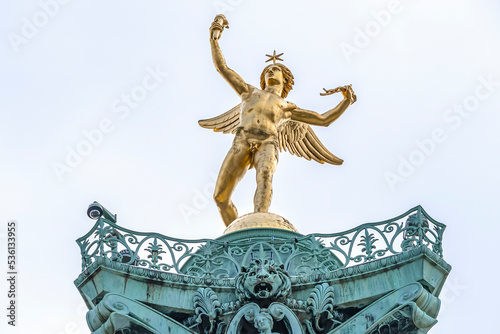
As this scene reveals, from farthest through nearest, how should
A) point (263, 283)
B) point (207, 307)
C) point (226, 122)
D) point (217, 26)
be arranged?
point (226, 122) → point (217, 26) → point (207, 307) → point (263, 283)

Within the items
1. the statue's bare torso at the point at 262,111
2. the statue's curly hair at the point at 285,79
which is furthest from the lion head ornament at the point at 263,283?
the statue's curly hair at the point at 285,79

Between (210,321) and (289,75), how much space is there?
8121mm

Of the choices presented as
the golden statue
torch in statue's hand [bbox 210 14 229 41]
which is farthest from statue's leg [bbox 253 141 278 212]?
torch in statue's hand [bbox 210 14 229 41]

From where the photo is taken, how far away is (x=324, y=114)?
26328mm

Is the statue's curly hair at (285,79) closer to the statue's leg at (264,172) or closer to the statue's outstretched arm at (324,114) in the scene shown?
the statue's outstretched arm at (324,114)

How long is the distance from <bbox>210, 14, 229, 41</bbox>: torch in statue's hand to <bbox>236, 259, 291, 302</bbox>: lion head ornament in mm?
6946

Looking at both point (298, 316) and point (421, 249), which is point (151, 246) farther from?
point (421, 249)

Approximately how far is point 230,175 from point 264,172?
785 millimetres

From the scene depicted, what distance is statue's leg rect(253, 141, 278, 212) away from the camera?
24.4 m

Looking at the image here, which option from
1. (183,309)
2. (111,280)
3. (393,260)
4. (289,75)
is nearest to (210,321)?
(183,309)

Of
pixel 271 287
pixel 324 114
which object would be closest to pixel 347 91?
pixel 324 114

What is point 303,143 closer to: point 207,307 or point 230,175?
point 230,175

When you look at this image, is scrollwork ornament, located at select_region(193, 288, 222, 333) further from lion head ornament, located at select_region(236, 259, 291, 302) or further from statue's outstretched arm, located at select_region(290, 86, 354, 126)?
statue's outstretched arm, located at select_region(290, 86, 354, 126)

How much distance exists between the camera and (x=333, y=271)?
20.8 meters
